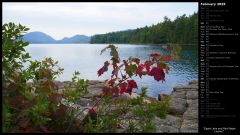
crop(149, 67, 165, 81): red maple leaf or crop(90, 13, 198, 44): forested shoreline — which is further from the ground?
crop(90, 13, 198, 44): forested shoreline

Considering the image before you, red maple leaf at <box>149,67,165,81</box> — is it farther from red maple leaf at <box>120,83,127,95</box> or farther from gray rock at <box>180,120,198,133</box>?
gray rock at <box>180,120,198,133</box>

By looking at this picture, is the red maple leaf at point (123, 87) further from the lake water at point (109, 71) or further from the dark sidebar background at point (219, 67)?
the dark sidebar background at point (219, 67)

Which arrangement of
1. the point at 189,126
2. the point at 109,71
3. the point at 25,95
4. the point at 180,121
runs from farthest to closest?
the point at 109,71 → the point at 180,121 → the point at 189,126 → the point at 25,95

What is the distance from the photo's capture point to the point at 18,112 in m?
3.12

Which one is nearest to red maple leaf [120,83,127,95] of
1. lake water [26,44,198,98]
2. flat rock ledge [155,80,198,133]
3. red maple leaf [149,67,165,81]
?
red maple leaf [149,67,165,81]

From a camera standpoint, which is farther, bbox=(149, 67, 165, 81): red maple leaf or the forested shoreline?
the forested shoreline

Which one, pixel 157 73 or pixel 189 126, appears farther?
pixel 189 126

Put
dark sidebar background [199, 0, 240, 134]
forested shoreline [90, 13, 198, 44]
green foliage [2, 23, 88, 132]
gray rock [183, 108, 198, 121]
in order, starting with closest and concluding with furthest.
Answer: dark sidebar background [199, 0, 240, 134], green foliage [2, 23, 88, 132], gray rock [183, 108, 198, 121], forested shoreline [90, 13, 198, 44]

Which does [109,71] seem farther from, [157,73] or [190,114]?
[157,73]

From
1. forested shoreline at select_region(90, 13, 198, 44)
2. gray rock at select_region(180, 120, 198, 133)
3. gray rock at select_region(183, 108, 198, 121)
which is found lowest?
gray rock at select_region(183, 108, 198, 121)

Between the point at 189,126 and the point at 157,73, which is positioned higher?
the point at 157,73

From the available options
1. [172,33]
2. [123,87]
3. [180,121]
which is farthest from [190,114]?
[172,33]

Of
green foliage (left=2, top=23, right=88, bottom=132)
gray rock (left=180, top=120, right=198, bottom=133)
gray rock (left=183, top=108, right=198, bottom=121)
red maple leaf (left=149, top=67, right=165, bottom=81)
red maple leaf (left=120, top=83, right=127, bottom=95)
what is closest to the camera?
green foliage (left=2, top=23, right=88, bottom=132)

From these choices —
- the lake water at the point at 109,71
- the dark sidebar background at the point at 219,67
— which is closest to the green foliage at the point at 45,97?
the dark sidebar background at the point at 219,67
